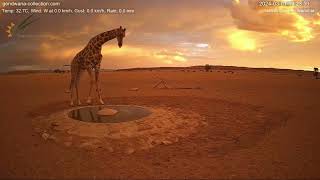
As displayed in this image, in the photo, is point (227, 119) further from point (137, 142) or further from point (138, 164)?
point (138, 164)

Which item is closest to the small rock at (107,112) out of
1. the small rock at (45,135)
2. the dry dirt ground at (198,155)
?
the small rock at (45,135)

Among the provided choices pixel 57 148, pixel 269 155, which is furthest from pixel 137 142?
pixel 269 155

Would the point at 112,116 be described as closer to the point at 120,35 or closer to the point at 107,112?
the point at 107,112

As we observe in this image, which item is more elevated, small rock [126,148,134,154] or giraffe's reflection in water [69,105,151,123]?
giraffe's reflection in water [69,105,151,123]

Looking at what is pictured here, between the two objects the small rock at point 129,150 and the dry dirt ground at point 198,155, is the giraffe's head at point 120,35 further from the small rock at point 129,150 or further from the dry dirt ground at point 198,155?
the small rock at point 129,150

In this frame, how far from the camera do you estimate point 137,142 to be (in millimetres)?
7359

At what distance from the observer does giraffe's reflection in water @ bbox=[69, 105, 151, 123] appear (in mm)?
8766

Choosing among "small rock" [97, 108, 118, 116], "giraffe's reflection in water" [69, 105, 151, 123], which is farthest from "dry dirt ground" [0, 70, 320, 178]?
"small rock" [97, 108, 118, 116]

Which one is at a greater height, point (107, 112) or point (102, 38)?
point (102, 38)

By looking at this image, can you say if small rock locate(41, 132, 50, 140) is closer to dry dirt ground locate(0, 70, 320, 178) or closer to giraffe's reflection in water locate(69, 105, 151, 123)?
dry dirt ground locate(0, 70, 320, 178)

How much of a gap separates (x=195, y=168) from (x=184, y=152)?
36.8 inches

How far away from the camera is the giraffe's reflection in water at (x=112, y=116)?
8.77 meters

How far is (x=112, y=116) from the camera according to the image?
354 inches

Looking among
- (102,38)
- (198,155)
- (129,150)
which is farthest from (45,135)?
(102,38)
